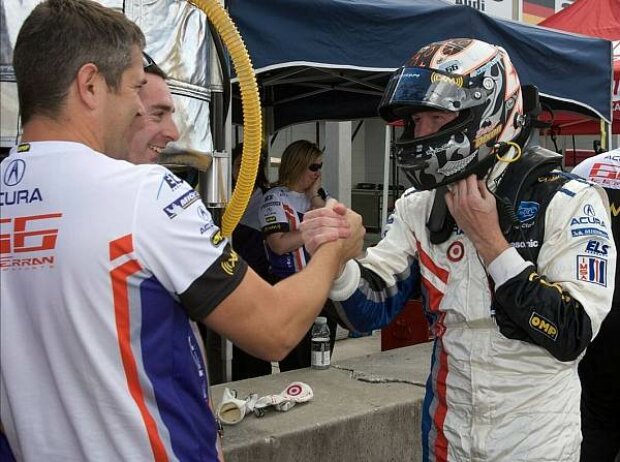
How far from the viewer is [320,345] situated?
4574mm

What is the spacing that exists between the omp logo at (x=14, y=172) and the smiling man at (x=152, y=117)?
32.7 inches

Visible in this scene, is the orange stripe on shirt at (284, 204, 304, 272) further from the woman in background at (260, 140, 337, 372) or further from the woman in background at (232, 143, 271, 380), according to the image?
the woman in background at (232, 143, 271, 380)

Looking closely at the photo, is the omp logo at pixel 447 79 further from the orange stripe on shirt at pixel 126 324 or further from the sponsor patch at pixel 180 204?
the orange stripe on shirt at pixel 126 324

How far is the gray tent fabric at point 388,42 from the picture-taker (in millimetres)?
3789

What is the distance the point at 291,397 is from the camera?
3730 mm

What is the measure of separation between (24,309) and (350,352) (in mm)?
5983

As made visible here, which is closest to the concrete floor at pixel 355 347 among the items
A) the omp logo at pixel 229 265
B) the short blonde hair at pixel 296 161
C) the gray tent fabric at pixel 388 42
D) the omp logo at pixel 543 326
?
the short blonde hair at pixel 296 161

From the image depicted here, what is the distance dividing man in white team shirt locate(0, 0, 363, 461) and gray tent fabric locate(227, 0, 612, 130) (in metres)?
2.35

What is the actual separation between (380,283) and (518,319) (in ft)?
1.53

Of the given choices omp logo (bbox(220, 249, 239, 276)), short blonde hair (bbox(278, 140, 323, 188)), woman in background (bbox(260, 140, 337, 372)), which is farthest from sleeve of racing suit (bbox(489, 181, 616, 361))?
short blonde hair (bbox(278, 140, 323, 188))

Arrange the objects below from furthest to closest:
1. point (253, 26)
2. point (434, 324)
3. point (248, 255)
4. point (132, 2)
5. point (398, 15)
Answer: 1. point (248, 255)
2. point (398, 15)
3. point (253, 26)
4. point (132, 2)
5. point (434, 324)

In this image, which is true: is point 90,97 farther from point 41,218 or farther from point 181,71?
point 181,71

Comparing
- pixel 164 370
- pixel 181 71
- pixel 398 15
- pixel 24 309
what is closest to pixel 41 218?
pixel 24 309

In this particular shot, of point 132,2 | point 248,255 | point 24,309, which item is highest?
point 132,2
